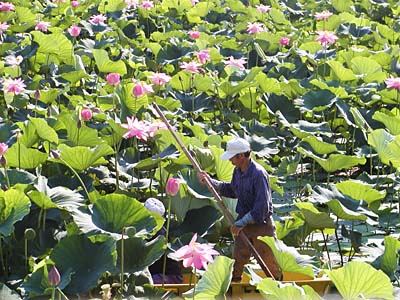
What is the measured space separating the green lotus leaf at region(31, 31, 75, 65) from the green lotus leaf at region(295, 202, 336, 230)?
8.82ft

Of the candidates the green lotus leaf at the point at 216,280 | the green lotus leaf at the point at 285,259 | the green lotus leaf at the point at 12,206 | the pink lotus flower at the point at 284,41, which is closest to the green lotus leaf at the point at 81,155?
Answer: the green lotus leaf at the point at 12,206

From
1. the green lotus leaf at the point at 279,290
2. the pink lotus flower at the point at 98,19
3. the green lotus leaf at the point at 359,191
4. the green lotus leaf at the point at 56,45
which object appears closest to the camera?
the green lotus leaf at the point at 279,290

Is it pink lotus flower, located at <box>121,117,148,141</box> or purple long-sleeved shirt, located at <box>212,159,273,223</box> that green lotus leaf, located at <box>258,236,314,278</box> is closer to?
purple long-sleeved shirt, located at <box>212,159,273,223</box>

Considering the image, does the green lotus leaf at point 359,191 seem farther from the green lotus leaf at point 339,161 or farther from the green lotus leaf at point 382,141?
the green lotus leaf at point 382,141

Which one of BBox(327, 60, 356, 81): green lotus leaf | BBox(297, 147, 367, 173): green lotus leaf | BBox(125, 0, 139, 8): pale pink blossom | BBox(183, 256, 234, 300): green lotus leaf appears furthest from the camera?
BBox(125, 0, 139, 8): pale pink blossom

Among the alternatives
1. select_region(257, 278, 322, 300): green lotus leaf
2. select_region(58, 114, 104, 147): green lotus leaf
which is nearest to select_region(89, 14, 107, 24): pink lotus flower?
select_region(58, 114, 104, 147): green lotus leaf

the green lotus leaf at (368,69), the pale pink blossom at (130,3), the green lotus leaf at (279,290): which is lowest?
the pale pink blossom at (130,3)

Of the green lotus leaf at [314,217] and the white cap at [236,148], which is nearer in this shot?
the white cap at [236,148]

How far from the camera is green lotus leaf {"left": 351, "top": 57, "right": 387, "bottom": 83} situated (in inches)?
209

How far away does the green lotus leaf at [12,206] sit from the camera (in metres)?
3.03

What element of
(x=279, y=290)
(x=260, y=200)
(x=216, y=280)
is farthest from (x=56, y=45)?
(x=279, y=290)

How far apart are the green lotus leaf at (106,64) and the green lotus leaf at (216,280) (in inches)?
120

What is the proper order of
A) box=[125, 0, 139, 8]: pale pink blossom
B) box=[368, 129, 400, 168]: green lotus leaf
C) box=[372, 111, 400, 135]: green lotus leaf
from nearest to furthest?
box=[368, 129, 400, 168]: green lotus leaf, box=[372, 111, 400, 135]: green lotus leaf, box=[125, 0, 139, 8]: pale pink blossom

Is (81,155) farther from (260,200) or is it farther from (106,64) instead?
(106,64)
